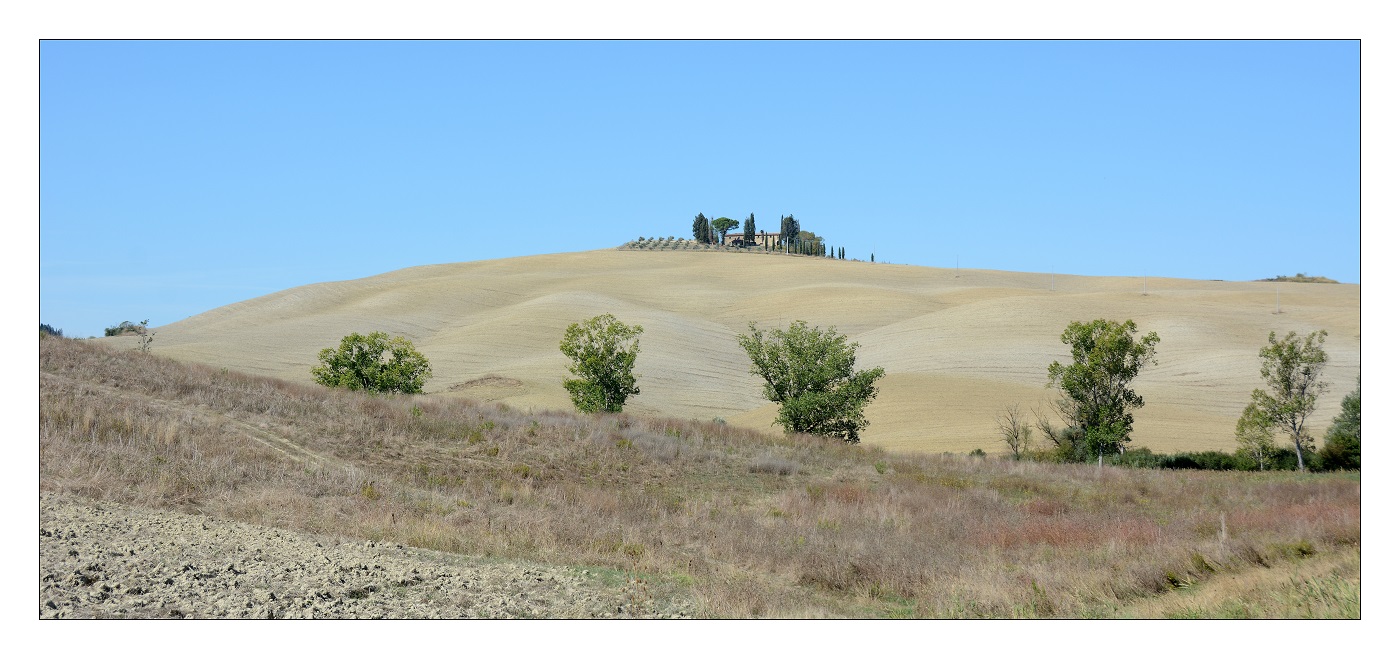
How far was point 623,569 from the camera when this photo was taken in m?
12.7

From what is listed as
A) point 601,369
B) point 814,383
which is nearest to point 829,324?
point 601,369

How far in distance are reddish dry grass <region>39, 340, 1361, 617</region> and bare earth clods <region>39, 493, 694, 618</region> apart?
103 cm

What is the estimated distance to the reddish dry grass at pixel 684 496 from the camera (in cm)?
1234

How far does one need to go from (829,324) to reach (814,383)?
55676mm

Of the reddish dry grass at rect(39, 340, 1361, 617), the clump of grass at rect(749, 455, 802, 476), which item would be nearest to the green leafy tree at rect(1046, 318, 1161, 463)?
the reddish dry grass at rect(39, 340, 1361, 617)

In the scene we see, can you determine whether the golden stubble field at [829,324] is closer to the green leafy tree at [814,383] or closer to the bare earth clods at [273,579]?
the green leafy tree at [814,383]

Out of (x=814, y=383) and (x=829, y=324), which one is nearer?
(x=814, y=383)

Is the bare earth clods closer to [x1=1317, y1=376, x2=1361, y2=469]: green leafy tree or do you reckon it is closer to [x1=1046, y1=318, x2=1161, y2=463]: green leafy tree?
[x1=1317, y1=376, x2=1361, y2=469]: green leafy tree

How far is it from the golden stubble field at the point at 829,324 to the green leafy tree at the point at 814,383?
236 inches

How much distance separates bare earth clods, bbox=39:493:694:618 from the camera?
9.64 meters

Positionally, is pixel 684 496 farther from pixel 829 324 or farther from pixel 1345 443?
pixel 829 324

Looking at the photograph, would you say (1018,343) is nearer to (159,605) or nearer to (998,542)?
(998,542)

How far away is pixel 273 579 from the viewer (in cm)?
1053
